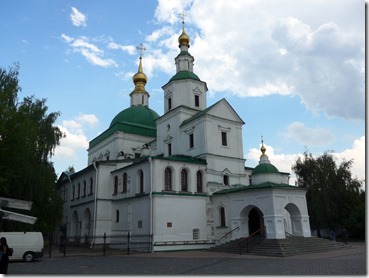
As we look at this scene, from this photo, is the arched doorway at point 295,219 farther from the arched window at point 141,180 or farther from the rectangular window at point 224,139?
the arched window at point 141,180

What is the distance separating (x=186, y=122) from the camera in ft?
111

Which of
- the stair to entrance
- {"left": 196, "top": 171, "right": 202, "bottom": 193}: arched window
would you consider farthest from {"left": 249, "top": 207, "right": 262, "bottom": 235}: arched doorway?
{"left": 196, "top": 171, "right": 202, "bottom": 193}: arched window

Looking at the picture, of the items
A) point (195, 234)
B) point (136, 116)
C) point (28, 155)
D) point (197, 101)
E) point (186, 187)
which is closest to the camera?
point (28, 155)

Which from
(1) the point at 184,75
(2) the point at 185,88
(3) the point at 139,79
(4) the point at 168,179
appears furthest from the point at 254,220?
(3) the point at 139,79

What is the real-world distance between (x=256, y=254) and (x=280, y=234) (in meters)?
2.50

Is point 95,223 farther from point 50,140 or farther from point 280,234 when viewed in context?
point 280,234

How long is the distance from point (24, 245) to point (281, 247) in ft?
50.1

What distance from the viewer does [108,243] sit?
105 ft

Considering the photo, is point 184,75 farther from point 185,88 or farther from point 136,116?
point 136,116

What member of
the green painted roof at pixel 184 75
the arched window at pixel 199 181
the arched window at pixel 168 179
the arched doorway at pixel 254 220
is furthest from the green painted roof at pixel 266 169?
the green painted roof at pixel 184 75

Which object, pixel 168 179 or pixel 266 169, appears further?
pixel 168 179

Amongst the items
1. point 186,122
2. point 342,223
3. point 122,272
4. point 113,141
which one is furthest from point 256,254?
point 113,141

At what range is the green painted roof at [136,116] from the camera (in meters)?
44.0

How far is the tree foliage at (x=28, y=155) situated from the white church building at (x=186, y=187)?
6305mm
